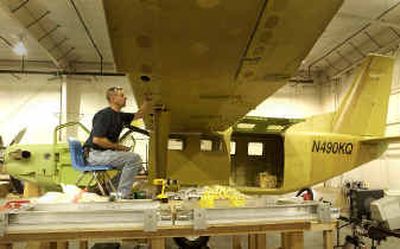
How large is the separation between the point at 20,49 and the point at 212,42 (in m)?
9.50

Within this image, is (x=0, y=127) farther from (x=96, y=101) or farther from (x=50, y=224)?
(x=50, y=224)

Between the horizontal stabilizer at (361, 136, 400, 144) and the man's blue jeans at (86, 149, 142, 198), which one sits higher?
the horizontal stabilizer at (361, 136, 400, 144)

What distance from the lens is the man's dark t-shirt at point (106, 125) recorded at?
10.0 feet

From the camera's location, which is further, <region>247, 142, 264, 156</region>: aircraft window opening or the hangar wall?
the hangar wall

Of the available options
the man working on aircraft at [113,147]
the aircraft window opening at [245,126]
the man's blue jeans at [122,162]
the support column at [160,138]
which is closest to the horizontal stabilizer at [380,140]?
the aircraft window opening at [245,126]

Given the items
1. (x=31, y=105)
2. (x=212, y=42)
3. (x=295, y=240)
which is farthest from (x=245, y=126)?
(x=31, y=105)

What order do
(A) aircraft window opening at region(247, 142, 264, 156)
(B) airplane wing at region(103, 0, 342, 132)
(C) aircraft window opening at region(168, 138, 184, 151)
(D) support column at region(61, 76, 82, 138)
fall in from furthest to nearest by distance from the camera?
1. (D) support column at region(61, 76, 82, 138)
2. (A) aircraft window opening at region(247, 142, 264, 156)
3. (C) aircraft window opening at region(168, 138, 184, 151)
4. (B) airplane wing at region(103, 0, 342, 132)

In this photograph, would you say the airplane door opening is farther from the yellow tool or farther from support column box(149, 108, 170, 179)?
the yellow tool

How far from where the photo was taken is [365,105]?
6445 mm

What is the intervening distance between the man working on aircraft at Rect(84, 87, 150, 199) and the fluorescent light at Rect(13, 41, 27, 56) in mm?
7733

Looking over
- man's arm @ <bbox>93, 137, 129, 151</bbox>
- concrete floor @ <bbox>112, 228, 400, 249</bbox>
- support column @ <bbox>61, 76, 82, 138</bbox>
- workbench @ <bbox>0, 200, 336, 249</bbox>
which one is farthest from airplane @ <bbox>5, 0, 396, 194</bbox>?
support column @ <bbox>61, 76, 82, 138</bbox>

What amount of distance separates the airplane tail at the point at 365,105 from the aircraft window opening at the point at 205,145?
2.33m

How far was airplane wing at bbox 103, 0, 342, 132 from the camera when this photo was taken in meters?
1.76

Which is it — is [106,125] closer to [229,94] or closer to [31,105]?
[229,94]
